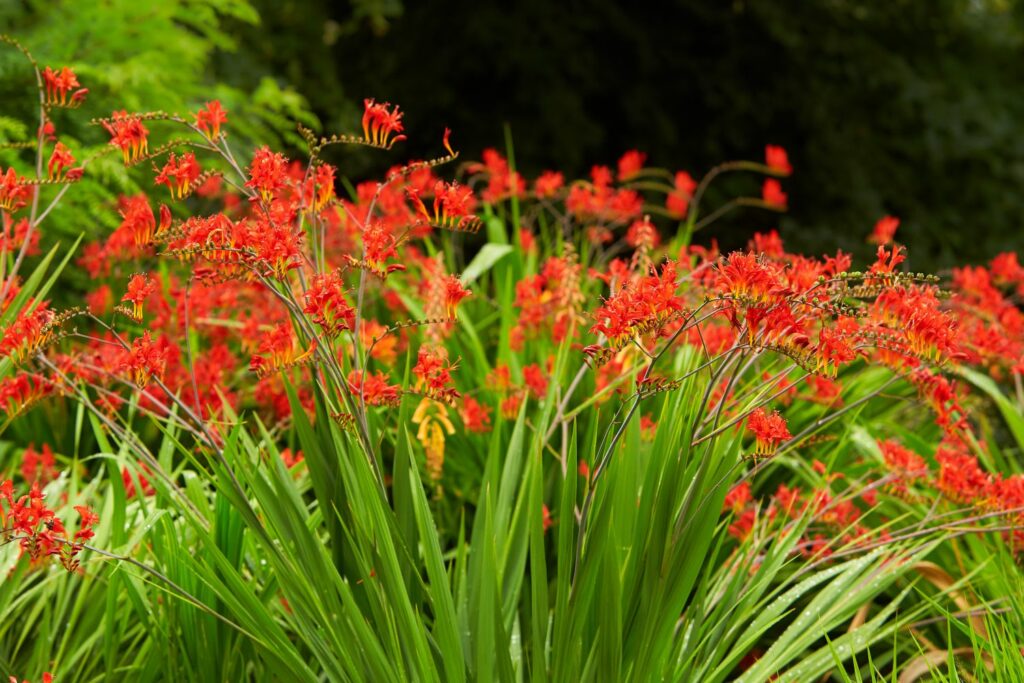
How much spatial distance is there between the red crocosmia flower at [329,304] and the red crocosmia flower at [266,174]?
26 centimetres

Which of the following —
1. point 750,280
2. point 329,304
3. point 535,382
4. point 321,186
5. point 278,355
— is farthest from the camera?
point 535,382

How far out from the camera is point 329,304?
2182 mm

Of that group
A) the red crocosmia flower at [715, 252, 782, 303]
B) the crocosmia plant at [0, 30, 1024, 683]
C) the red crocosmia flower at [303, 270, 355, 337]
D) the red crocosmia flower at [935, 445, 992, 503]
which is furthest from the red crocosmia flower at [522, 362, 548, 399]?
the red crocosmia flower at [715, 252, 782, 303]

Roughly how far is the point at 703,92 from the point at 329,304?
7.30 metres

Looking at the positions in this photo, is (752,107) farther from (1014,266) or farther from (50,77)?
(50,77)

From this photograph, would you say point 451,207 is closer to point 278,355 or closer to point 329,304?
point 329,304

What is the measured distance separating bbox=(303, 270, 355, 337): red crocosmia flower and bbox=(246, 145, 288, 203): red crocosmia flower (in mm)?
263

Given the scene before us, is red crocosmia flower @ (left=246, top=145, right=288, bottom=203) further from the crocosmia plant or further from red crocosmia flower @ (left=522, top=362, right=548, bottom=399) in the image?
red crocosmia flower @ (left=522, top=362, right=548, bottom=399)

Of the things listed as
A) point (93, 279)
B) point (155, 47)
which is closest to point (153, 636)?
point (93, 279)

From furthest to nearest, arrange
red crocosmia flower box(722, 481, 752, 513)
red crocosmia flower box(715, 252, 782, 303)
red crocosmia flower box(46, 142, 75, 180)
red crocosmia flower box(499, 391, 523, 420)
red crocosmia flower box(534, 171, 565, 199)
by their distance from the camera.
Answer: red crocosmia flower box(534, 171, 565, 199)
red crocosmia flower box(499, 391, 523, 420)
red crocosmia flower box(722, 481, 752, 513)
red crocosmia flower box(46, 142, 75, 180)
red crocosmia flower box(715, 252, 782, 303)

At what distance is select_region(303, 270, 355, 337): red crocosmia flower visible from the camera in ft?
7.11

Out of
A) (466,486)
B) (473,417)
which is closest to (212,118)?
(473,417)

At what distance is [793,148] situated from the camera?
9.29 meters

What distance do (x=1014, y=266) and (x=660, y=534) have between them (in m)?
2.54
